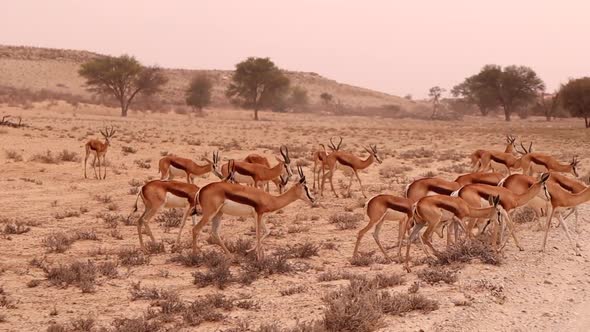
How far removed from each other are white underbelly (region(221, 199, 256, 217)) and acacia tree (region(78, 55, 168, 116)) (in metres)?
46.7

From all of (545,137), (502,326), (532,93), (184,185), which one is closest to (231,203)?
(184,185)

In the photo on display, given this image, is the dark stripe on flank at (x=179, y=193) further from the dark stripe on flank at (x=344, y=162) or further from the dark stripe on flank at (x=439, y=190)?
the dark stripe on flank at (x=344, y=162)

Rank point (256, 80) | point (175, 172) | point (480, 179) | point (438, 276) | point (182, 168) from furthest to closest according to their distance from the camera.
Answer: point (256, 80)
point (175, 172)
point (182, 168)
point (480, 179)
point (438, 276)

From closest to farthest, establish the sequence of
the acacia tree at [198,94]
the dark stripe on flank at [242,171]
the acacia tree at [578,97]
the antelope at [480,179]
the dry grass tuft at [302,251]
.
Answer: the dry grass tuft at [302,251] → the antelope at [480,179] → the dark stripe on flank at [242,171] → the acacia tree at [578,97] → the acacia tree at [198,94]

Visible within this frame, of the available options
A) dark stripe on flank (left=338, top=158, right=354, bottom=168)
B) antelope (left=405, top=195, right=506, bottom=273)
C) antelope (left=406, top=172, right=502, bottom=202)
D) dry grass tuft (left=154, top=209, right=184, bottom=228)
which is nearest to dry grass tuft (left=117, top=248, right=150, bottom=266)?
dry grass tuft (left=154, top=209, right=184, bottom=228)

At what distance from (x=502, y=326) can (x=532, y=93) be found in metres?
70.9

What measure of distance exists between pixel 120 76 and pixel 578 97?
40.6 meters

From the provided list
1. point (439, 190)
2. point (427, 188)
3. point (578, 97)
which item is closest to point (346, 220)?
point (427, 188)

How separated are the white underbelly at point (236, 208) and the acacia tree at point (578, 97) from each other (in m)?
48.1

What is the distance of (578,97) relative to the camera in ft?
168

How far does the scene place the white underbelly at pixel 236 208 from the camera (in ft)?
31.2

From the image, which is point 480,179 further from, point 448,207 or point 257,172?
point 257,172

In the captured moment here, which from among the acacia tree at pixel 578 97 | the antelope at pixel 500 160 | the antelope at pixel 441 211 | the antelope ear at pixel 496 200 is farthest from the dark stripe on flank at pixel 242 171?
the acacia tree at pixel 578 97

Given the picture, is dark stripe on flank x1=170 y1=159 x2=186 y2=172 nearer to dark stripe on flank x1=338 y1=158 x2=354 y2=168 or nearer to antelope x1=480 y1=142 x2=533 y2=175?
dark stripe on flank x1=338 y1=158 x2=354 y2=168
